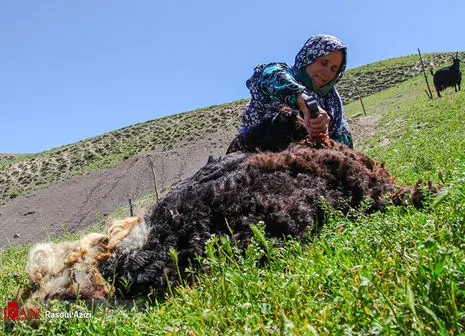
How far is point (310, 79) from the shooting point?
4.80 metres

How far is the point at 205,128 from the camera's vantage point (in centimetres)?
4912

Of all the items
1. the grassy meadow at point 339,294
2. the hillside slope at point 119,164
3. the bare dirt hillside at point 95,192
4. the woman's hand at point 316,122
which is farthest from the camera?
the hillside slope at point 119,164

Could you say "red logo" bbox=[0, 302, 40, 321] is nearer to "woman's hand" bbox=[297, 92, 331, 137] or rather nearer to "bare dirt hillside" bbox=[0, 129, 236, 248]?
"woman's hand" bbox=[297, 92, 331, 137]

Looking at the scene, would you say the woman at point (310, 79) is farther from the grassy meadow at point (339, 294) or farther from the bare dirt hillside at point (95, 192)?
the bare dirt hillside at point (95, 192)

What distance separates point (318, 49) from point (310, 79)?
0.34 m

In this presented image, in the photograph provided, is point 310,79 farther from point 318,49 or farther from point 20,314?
point 20,314

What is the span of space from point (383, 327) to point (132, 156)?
45.1 metres

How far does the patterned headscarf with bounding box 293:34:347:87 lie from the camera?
464cm

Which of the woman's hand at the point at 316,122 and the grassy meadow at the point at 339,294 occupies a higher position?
the woman's hand at the point at 316,122

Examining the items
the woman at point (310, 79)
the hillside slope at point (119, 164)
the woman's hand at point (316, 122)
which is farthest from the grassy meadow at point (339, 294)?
the hillside slope at point (119, 164)

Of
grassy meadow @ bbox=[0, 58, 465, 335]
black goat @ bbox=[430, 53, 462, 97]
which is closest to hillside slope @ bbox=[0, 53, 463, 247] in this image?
black goat @ bbox=[430, 53, 462, 97]

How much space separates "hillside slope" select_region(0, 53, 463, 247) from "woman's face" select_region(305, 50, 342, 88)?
53.3 feet

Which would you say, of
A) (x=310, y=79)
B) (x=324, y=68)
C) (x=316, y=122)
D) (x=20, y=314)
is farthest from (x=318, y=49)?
(x=20, y=314)

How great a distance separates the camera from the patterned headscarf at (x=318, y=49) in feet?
15.2
